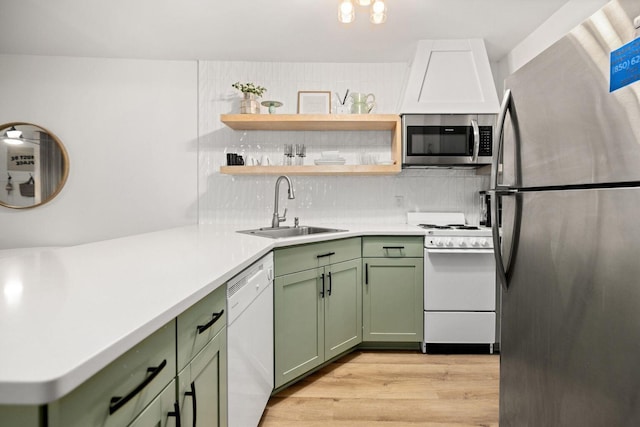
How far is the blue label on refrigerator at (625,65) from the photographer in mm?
811

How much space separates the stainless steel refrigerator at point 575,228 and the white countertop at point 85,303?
1045mm

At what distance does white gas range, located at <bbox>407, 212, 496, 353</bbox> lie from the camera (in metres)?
2.57

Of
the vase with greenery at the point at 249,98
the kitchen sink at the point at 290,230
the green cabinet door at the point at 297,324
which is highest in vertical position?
the vase with greenery at the point at 249,98

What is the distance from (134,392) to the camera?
68cm

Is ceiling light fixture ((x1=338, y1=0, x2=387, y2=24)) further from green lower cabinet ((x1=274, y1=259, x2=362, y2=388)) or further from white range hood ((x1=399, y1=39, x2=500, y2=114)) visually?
green lower cabinet ((x1=274, y1=259, x2=362, y2=388))

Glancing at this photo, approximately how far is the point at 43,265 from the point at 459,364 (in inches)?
96.6

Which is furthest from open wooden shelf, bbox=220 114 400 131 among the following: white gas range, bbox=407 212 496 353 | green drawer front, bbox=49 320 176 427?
green drawer front, bbox=49 320 176 427

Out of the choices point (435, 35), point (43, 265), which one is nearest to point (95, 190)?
point (43, 265)

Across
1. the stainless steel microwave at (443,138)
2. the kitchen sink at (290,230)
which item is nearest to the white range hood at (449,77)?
the stainless steel microwave at (443,138)

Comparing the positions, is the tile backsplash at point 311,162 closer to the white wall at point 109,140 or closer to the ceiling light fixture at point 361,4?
the white wall at point 109,140

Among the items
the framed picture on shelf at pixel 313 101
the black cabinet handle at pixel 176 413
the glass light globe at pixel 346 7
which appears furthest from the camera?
the framed picture on shelf at pixel 313 101

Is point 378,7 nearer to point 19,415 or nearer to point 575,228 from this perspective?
point 575,228

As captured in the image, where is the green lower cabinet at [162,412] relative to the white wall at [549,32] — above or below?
below

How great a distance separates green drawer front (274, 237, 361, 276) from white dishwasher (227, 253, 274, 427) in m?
0.12
